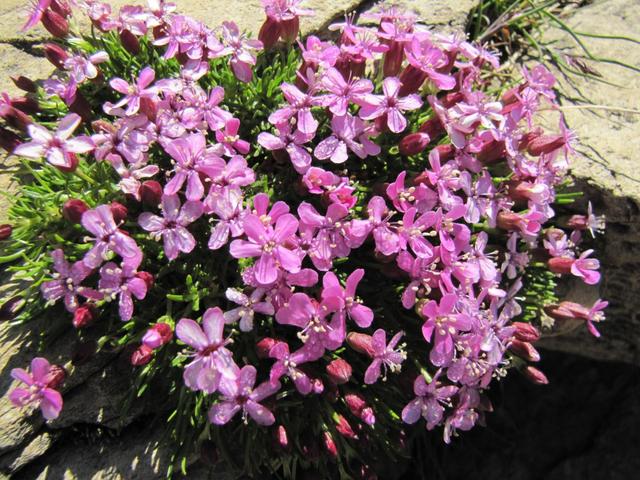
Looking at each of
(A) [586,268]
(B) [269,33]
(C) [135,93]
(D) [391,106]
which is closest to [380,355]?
(D) [391,106]

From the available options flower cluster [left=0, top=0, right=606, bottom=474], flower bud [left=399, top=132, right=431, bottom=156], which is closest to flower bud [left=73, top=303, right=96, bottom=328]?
flower cluster [left=0, top=0, right=606, bottom=474]

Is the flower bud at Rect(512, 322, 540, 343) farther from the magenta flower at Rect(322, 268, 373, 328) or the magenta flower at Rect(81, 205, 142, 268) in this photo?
Result: the magenta flower at Rect(81, 205, 142, 268)

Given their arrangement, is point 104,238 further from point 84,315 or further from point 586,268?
point 586,268

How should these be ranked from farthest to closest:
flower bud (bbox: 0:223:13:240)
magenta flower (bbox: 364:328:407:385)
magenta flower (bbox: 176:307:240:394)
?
flower bud (bbox: 0:223:13:240)
magenta flower (bbox: 364:328:407:385)
magenta flower (bbox: 176:307:240:394)

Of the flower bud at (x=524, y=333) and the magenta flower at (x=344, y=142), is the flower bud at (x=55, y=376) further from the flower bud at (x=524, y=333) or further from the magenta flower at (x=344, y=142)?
the flower bud at (x=524, y=333)

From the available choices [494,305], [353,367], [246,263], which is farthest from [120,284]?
[494,305]

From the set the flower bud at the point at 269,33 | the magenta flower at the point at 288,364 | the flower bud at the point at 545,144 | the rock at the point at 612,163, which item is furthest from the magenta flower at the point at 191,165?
the rock at the point at 612,163
